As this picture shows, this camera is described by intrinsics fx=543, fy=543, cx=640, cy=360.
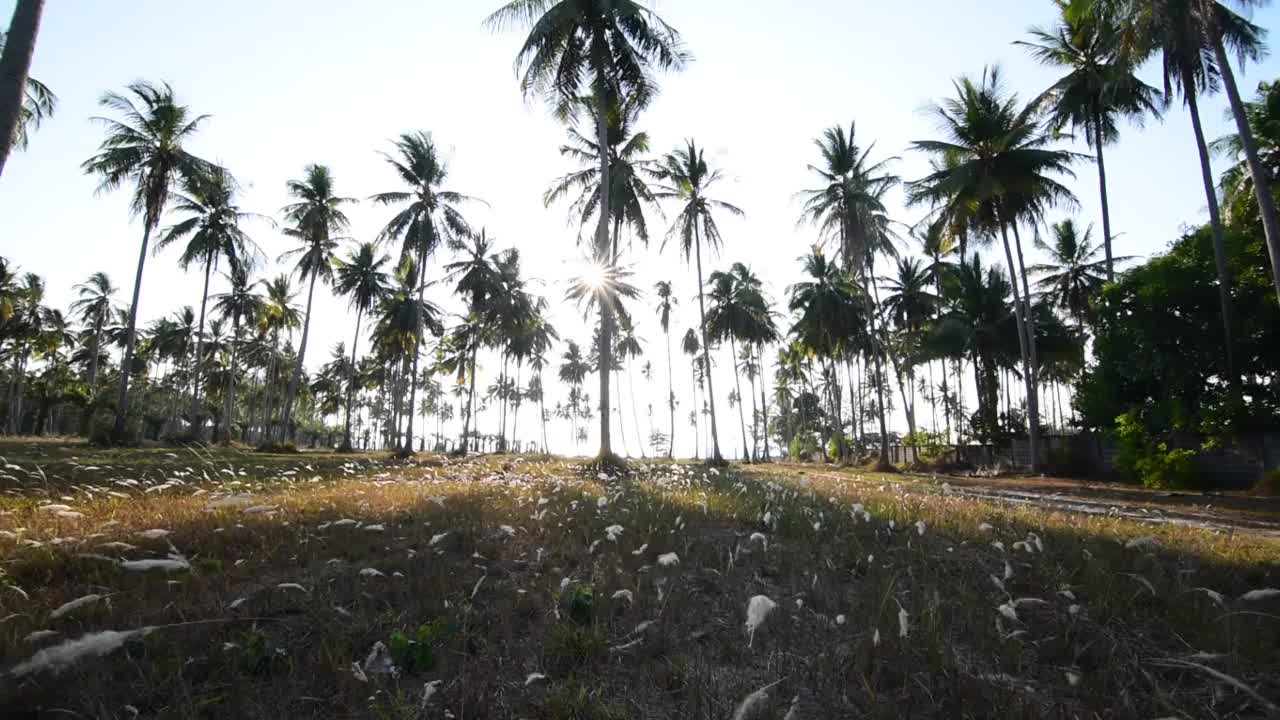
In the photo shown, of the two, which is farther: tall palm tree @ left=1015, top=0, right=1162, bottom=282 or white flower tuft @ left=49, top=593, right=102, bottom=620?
tall palm tree @ left=1015, top=0, right=1162, bottom=282

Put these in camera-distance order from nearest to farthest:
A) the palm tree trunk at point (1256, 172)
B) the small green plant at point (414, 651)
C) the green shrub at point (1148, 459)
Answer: the small green plant at point (414, 651)
the palm tree trunk at point (1256, 172)
the green shrub at point (1148, 459)

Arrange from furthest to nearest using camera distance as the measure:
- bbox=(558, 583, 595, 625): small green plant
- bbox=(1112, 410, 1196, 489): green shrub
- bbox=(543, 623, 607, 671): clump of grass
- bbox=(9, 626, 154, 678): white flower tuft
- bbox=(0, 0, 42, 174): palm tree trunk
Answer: bbox=(1112, 410, 1196, 489): green shrub < bbox=(0, 0, 42, 174): palm tree trunk < bbox=(558, 583, 595, 625): small green plant < bbox=(543, 623, 607, 671): clump of grass < bbox=(9, 626, 154, 678): white flower tuft

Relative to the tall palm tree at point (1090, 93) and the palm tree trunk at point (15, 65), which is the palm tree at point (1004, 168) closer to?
the tall palm tree at point (1090, 93)

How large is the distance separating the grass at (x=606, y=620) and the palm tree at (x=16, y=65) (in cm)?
422

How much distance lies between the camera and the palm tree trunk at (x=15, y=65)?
6051 mm

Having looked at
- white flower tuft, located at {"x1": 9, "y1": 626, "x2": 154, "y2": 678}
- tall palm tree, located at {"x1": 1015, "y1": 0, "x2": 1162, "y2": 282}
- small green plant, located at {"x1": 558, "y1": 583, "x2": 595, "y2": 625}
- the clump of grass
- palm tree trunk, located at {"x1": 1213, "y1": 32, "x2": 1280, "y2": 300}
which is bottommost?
the clump of grass

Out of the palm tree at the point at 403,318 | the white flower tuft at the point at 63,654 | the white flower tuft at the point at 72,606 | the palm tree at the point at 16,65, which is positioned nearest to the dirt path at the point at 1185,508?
the white flower tuft at the point at 63,654

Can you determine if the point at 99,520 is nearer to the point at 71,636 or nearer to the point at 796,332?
the point at 71,636

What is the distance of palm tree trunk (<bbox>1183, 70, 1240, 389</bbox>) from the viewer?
1719 centimetres

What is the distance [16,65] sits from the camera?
6.27 metres

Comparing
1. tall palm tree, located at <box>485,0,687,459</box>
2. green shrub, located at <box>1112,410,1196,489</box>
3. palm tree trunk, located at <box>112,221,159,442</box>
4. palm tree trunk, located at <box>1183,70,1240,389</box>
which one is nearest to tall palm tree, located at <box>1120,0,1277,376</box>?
palm tree trunk, located at <box>1183,70,1240,389</box>

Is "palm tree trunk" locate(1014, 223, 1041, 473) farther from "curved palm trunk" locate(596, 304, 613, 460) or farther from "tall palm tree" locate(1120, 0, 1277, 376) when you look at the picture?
"curved palm trunk" locate(596, 304, 613, 460)

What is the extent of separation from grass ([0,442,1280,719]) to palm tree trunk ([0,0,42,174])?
423 centimetres

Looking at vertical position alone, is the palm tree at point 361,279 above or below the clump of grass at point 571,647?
above
